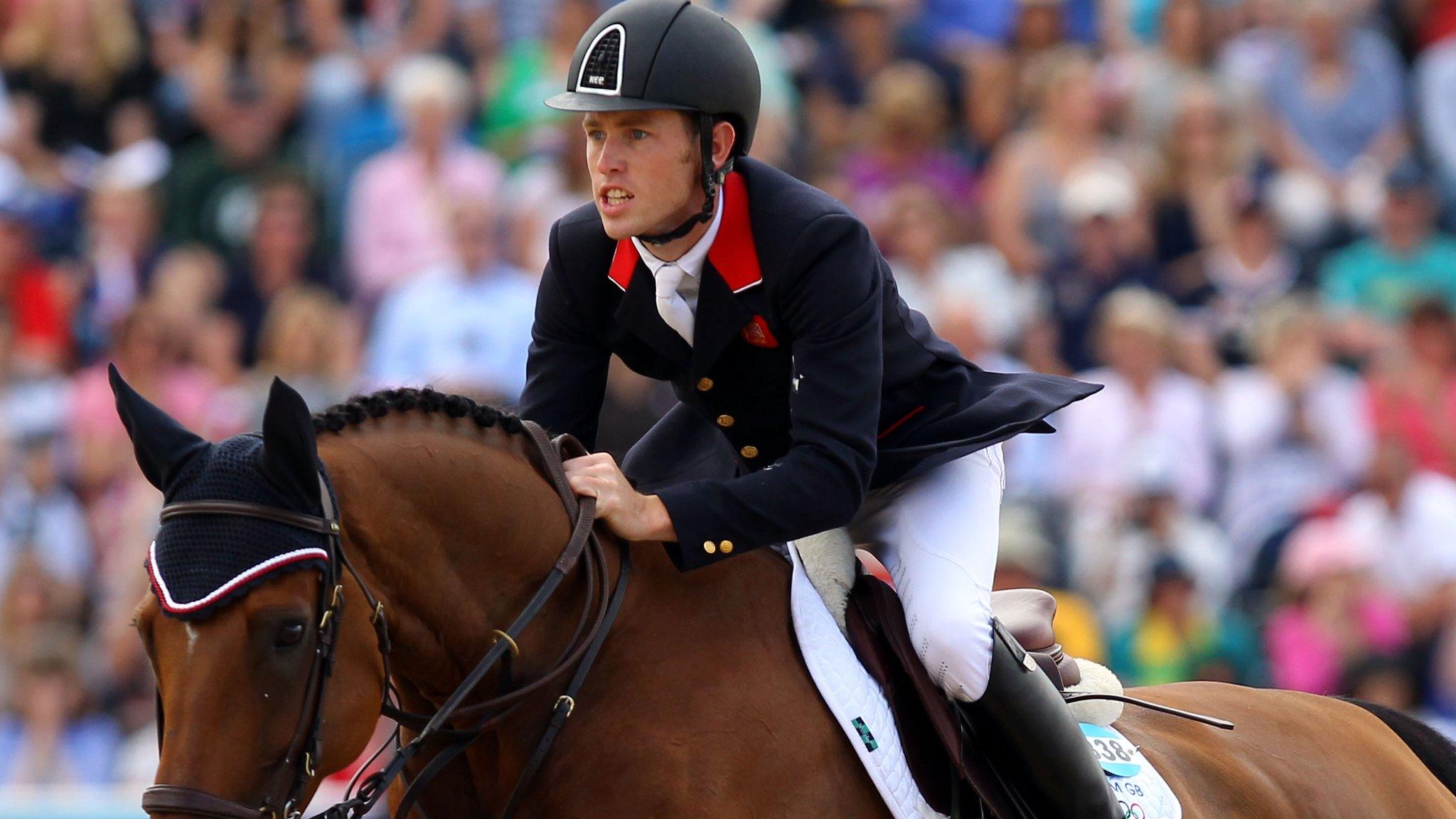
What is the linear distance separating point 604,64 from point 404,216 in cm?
744

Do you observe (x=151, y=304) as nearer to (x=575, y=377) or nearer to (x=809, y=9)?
(x=809, y=9)

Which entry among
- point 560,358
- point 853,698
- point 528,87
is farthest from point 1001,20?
point 853,698

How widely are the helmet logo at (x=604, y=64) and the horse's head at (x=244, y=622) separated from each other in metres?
1.08

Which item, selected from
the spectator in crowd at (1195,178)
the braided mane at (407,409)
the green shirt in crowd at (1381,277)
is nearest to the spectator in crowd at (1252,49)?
the spectator in crowd at (1195,178)

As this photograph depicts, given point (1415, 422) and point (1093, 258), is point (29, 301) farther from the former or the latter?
point (1415, 422)

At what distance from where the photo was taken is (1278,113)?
1239 cm

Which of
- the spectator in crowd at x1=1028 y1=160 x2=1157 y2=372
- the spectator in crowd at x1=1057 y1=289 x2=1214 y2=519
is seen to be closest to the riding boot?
the spectator in crowd at x1=1057 y1=289 x2=1214 y2=519

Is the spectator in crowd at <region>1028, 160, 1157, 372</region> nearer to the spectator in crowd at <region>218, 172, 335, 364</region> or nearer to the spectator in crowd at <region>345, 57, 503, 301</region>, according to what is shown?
the spectator in crowd at <region>345, 57, 503, 301</region>

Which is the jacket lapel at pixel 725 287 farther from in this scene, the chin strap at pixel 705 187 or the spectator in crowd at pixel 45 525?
the spectator in crowd at pixel 45 525

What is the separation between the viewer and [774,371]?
417cm

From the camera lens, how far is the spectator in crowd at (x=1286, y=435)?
1012 cm

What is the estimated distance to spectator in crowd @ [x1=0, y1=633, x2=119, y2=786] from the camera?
29.5 feet

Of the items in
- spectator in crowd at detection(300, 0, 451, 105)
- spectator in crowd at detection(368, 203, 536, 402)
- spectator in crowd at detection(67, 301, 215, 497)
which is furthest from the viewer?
spectator in crowd at detection(300, 0, 451, 105)

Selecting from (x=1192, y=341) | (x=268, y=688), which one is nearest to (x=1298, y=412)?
(x=1192, y=341)
